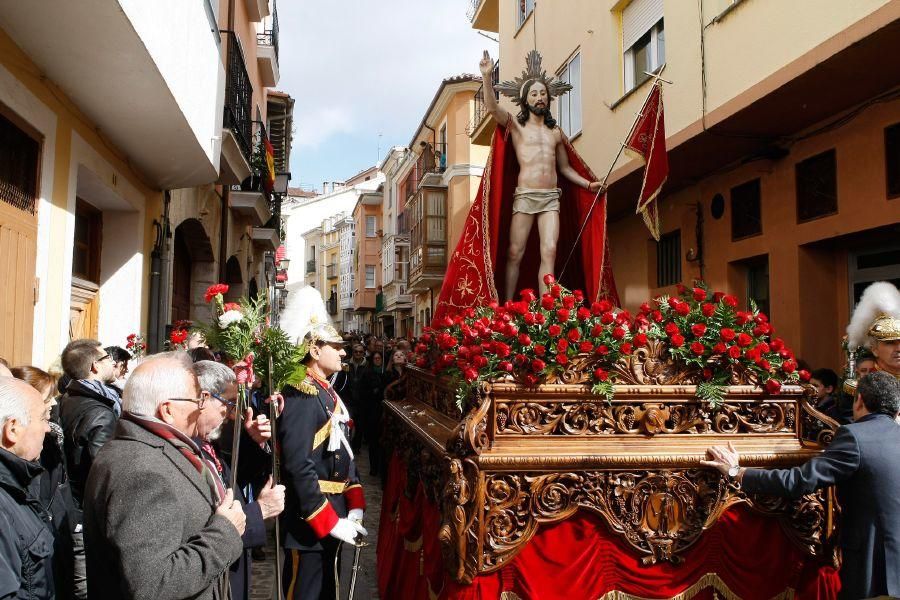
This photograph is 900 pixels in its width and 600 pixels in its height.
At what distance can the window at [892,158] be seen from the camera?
662cm

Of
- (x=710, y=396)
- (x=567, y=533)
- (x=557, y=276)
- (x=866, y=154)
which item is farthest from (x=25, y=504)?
(x=866, y=154)

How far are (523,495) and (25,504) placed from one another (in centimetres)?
189

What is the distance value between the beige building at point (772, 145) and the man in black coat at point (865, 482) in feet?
11.7

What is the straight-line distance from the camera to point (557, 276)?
566 centimetres

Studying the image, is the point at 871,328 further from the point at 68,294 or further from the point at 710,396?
the point at 68,294

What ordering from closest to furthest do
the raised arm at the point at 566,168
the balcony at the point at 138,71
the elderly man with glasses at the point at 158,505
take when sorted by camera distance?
the elderly man with glasses at the point at 158,505 < the balcony at the point at 138,71 < the raised arm at the point at 566,168

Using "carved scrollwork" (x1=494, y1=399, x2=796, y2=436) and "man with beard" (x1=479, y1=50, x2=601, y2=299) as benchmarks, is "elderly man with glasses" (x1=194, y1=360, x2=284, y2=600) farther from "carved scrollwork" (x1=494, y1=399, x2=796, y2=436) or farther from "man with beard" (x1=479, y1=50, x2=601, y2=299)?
"man with beard" (x1=479, y1=50, x2=601, y2=299)

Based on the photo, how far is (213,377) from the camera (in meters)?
3.12

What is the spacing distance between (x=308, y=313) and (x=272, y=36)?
15388 millimetres

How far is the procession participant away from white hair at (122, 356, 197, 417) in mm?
1080

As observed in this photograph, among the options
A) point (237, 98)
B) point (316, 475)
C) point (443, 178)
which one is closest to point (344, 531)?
point (316, 475)

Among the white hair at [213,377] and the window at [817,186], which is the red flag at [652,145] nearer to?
the white hair at [213,377]

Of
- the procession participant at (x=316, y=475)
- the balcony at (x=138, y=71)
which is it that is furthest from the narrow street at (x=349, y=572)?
the balcony at (x=138, y=71)

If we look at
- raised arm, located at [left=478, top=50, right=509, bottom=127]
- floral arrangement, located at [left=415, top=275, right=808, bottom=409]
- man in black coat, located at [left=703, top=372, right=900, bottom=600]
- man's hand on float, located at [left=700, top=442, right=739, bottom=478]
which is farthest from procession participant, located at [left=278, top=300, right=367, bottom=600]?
raised arm, located at [left=478, top=50, right=509, bottom=127]
